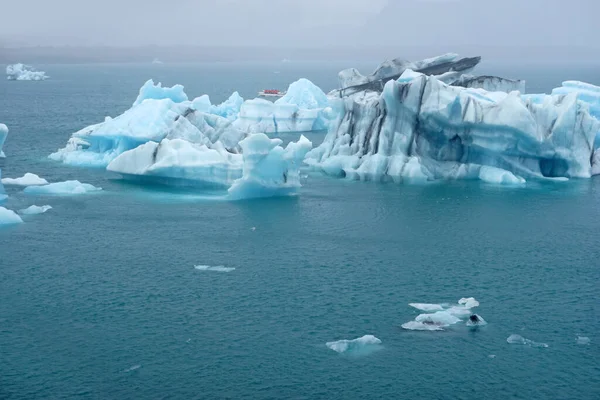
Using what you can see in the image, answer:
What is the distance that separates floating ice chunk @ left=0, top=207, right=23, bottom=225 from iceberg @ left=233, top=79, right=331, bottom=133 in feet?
71.4

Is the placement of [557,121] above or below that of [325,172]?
above

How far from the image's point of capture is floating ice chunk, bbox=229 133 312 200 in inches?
1156

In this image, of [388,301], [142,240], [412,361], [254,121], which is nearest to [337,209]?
[142,240]

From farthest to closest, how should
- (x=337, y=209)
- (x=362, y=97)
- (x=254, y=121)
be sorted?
(x=254, y=121) → (x=362, y=97) → (x=337, y=209)

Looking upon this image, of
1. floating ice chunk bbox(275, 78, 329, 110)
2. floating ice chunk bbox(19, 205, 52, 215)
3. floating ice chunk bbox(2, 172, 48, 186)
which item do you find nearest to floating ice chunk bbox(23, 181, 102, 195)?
floating ice chunk bbox(2, 172, 48, 186)

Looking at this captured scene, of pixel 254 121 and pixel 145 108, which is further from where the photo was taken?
pixel 254 121

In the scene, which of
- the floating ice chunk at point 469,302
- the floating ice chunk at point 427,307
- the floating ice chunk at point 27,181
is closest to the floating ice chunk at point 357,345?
the floating ice chunk at point 427,307

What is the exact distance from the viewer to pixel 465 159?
34.9 meters

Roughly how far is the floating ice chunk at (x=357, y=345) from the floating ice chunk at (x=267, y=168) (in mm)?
13212

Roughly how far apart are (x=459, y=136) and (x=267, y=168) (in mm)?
8644

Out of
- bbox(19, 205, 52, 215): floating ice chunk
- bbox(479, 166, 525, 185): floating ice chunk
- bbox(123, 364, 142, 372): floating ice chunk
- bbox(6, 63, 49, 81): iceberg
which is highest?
bbox(6, 63, 49, 81): iceberg

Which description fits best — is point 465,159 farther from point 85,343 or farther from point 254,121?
point 85,343

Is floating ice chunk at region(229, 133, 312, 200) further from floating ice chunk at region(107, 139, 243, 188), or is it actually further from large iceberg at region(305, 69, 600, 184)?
large iceberg at region(305, 69, 600, 184)

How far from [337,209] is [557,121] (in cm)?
1115
